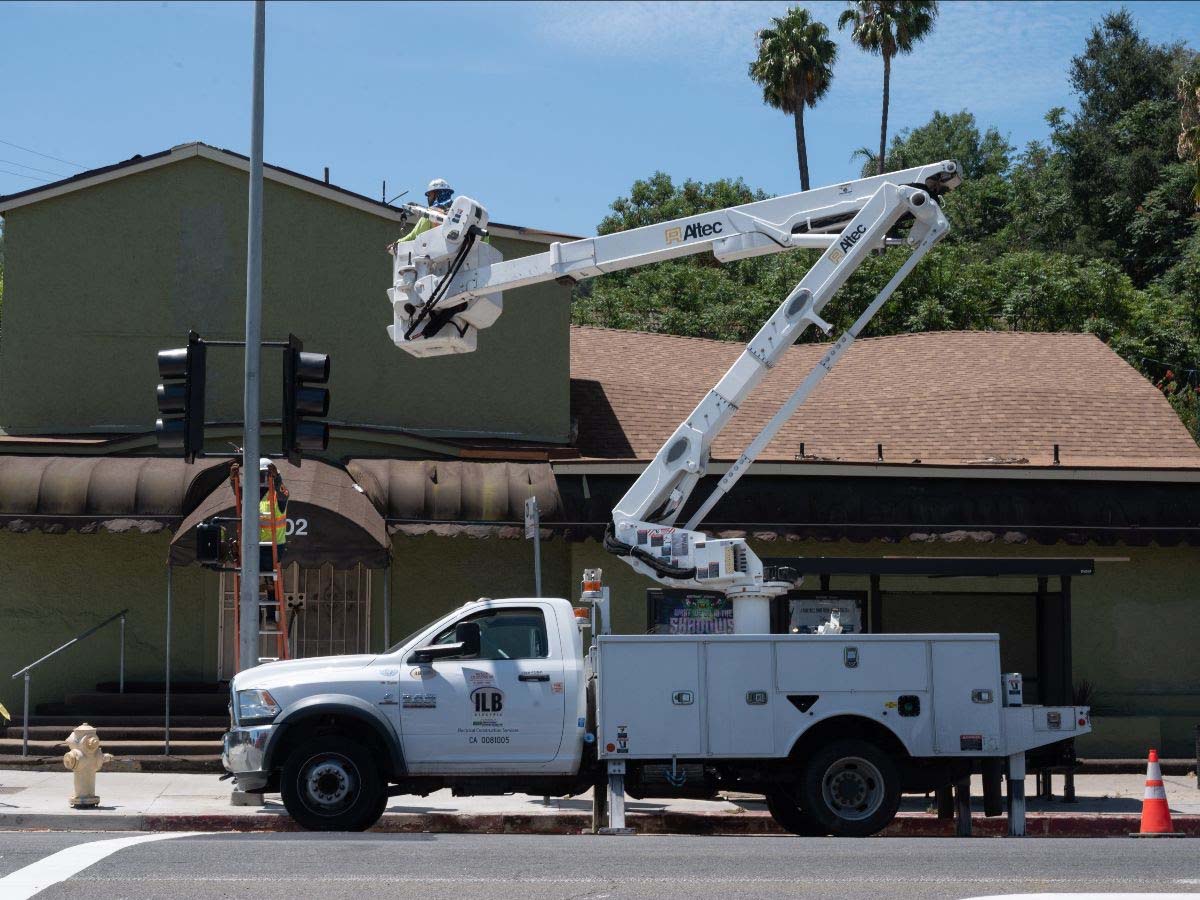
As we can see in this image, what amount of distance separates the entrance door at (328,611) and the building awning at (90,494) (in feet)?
6.43

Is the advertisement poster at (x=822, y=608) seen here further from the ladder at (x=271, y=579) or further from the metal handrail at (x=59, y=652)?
the metal handrail at (x=59, y=652)

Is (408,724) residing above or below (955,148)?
below

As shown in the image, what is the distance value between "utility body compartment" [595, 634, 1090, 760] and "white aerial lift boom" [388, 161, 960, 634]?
3.19 ft

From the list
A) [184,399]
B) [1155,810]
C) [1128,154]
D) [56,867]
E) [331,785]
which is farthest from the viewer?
[1128,154]

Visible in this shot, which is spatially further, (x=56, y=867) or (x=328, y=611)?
(x=328, y=611)

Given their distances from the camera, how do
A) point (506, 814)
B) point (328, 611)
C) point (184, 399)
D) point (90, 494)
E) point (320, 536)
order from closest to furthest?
point (506, 814) → point (184, 399) → point (320, 536) → point (90, 494) → point (328, 611)

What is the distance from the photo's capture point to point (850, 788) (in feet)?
41.8

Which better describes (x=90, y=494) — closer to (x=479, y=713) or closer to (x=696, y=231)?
(x=479, y=713)

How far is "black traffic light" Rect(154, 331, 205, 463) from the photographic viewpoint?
1502cm

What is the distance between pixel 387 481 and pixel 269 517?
9.42 feet

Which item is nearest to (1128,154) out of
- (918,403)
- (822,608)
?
(918,403)

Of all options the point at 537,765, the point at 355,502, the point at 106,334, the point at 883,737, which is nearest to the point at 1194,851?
the point at 883,737

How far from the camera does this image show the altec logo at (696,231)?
14367 mm

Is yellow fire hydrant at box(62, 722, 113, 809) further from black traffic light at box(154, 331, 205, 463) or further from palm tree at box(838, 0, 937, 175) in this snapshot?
palm tree at box(838, 0, 937, 175)
